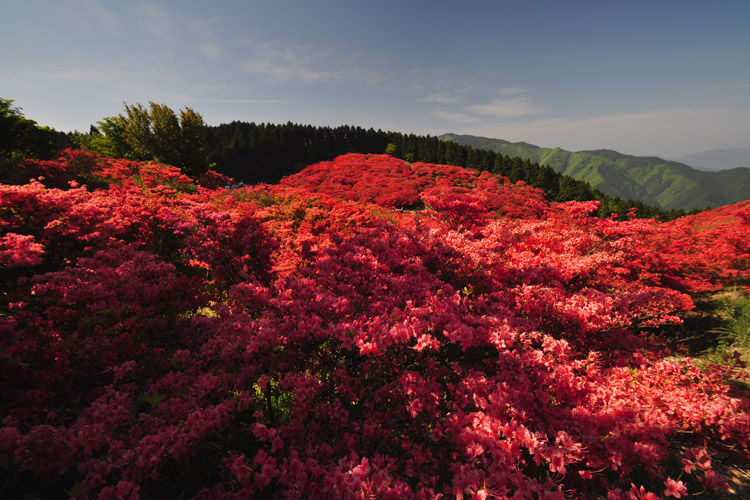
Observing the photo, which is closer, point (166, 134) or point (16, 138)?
point (16, 138)

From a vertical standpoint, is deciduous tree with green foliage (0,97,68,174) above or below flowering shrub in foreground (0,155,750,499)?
above

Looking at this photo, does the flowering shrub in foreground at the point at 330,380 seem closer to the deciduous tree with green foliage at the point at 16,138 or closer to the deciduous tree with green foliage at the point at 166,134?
the deciduous tree with green foliage at the point at 16,138

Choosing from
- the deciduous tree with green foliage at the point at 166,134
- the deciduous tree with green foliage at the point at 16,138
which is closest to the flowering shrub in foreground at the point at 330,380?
Result: the deciduous tree with green foliage at the point at 16,138

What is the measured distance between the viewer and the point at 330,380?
12.4 ft

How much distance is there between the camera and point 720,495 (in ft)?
14.7

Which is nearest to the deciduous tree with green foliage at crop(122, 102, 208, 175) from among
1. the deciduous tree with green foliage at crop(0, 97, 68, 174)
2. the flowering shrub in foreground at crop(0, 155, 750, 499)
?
the deciduous tree with green foliage at crop(0, 97, 68, 174)

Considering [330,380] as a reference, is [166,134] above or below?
above

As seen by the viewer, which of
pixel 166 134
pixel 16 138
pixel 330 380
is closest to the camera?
pixel 330 380

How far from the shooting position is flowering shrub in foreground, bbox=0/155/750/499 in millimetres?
2592

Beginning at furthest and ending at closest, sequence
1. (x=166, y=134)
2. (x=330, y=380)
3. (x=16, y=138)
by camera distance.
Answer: (x=166, y=134)
(x=16, y=138)
(x=330, y=380)

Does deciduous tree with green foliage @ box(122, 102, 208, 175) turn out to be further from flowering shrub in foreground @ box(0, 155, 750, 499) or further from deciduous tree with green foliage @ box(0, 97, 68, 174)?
flowering shrub in foreground @ box(0, 155, 750, 499)

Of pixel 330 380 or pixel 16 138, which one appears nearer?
pixel 330 380

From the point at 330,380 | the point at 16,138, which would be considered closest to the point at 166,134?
the point at 16,138

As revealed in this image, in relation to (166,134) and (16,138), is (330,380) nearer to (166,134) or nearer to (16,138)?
(16,138)
